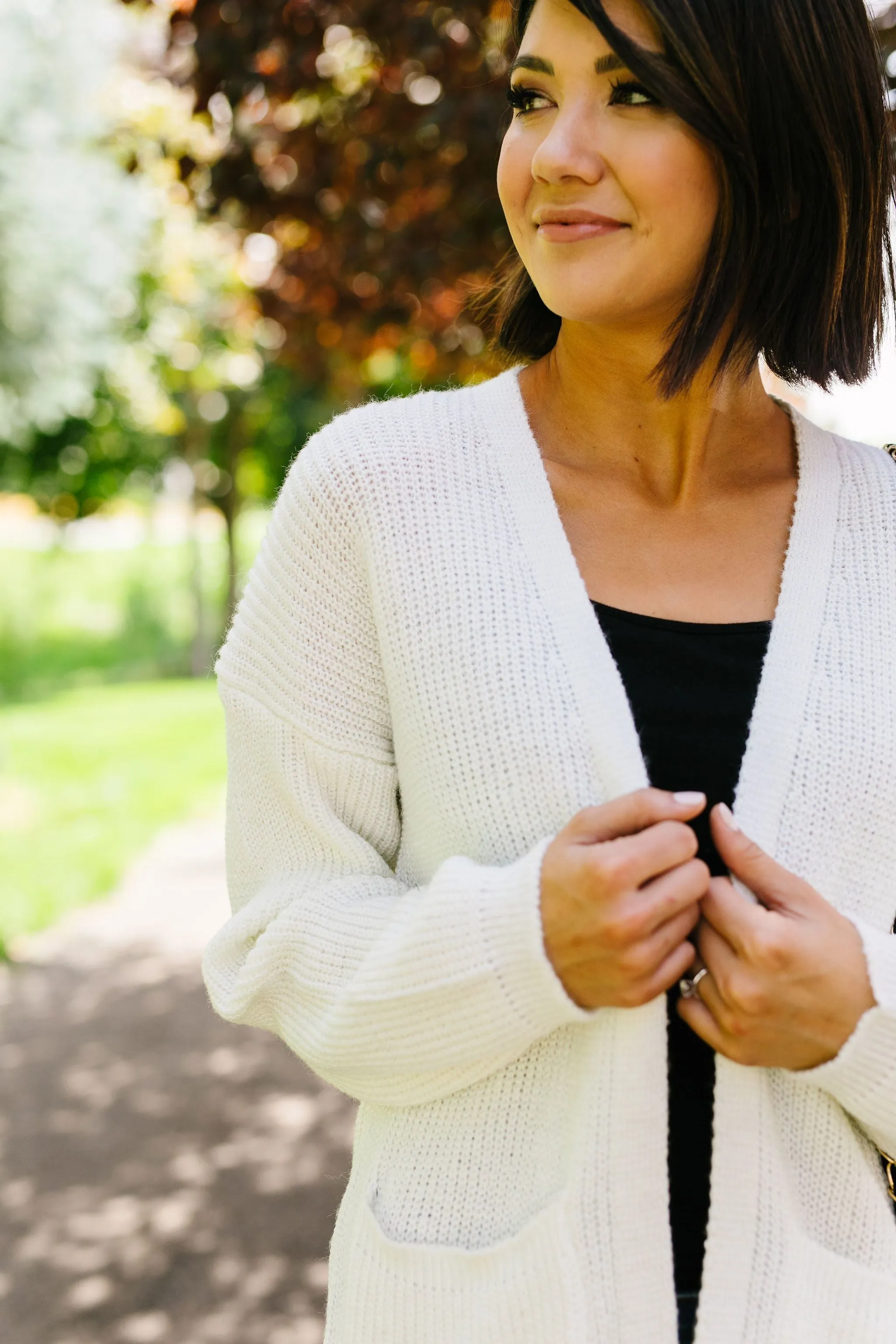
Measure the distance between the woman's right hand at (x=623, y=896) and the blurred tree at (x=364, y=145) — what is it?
2024 millimetres

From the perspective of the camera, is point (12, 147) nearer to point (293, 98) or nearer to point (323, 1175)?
point (293, 98)

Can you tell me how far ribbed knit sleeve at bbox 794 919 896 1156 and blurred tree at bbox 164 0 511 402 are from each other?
6.88ft

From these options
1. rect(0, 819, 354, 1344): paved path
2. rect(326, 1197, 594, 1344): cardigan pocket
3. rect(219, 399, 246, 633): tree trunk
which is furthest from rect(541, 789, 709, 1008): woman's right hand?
rect(219, 399, 246, 633): tree trunk

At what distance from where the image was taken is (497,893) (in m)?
1.41

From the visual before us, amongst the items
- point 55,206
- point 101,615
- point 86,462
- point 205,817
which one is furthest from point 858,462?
point 86,462

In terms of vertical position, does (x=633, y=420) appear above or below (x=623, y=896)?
above

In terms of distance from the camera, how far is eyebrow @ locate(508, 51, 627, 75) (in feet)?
5.04

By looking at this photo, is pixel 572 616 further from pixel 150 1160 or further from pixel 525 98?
pixel 150 1160

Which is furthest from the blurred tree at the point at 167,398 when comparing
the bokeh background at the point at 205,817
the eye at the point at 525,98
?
the eye at the point at 525,98

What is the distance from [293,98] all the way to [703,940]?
312 cm

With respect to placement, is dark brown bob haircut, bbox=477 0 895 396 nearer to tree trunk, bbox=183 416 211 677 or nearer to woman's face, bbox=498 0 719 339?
woman's face, bbox=498 0 719 339

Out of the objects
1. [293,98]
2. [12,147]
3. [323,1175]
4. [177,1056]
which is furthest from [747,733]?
[12,147]

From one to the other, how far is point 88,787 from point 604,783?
9102 millimetres

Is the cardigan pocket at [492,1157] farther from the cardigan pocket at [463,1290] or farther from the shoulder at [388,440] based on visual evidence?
the shoulder at [388,440]
